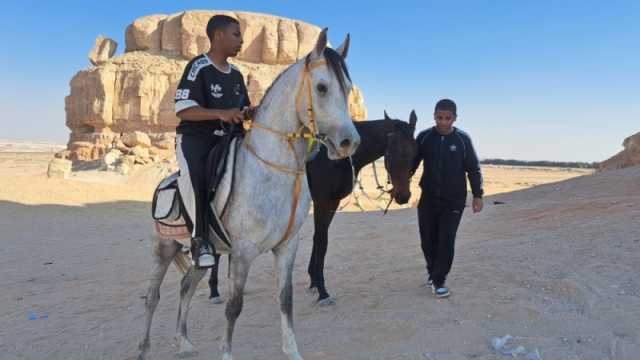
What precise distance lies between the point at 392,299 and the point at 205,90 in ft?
10.5

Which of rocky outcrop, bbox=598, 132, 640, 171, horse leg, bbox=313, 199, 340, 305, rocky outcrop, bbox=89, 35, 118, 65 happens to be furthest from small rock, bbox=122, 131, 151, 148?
horse leg, bbox=313, 199, 340, 305

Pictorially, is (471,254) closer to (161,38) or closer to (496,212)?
(496,212)

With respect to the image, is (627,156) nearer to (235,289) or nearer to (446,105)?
(446,105)

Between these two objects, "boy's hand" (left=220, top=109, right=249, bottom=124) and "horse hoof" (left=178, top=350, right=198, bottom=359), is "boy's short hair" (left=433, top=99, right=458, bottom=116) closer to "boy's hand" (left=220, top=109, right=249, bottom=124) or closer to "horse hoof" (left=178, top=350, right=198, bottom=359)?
"boy's hand" (left=220, top=109, right=249, bottom=124)

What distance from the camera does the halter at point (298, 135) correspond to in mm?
3068

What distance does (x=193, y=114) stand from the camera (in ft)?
11.0

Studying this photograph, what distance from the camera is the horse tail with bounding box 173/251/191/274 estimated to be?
4410 millimetres

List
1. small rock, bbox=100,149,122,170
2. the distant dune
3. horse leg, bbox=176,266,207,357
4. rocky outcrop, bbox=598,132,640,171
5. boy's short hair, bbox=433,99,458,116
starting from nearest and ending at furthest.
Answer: horse leg, bbox=176,266,207,357
boy's short hair, bbox=433,99,458,116
rocky outcrop, bbox=598,132,640,171
small rock, bbox=100,149,122,170
the distant dune

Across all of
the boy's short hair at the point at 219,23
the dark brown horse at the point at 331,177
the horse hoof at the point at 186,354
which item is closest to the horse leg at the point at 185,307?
the horse hoof at the point at 186,354

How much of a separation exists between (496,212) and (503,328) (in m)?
8.37

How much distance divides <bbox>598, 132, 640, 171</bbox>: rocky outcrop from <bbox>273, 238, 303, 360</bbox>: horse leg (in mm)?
20434

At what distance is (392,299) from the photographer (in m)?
5.29

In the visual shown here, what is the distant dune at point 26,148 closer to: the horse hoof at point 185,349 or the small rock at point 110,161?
the small rock at point 110,161

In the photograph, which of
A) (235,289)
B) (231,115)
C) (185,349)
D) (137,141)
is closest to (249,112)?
(231,115)
